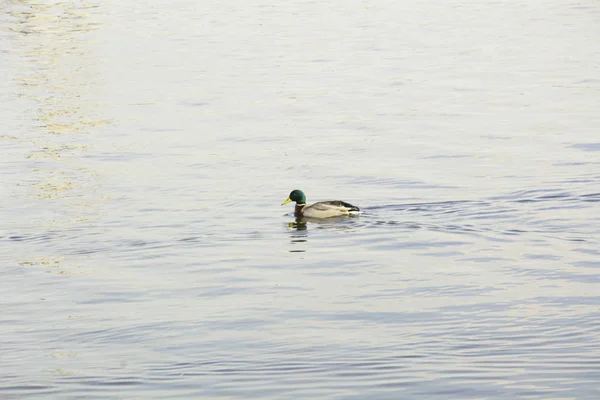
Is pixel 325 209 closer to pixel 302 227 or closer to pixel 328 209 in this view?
pixel 328 209

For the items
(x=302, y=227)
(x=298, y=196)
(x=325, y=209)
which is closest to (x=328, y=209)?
(x=325, y=209)

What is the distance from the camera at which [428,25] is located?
53.1 metres

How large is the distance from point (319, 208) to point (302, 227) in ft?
1.94

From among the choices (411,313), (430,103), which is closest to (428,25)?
(430,103)

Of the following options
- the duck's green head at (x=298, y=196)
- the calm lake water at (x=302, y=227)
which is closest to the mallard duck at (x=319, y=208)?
the duck's green head at (x=298, y=196)

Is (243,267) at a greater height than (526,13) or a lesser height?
lesser

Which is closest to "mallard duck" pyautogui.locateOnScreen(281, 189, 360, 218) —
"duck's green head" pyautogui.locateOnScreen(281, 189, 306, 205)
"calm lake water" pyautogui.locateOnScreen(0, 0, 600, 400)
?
"duck's green head" pyautogui.locateOnScreen(281, 189, 306, 205)

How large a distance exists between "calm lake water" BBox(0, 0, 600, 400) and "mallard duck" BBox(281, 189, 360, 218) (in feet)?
0.84

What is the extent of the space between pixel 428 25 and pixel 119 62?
52.5 feet

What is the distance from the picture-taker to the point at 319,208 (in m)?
19.9

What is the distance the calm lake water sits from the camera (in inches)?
470

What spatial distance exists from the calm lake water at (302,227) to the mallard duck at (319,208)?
0.26 m

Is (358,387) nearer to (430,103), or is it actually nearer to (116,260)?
(116,260)

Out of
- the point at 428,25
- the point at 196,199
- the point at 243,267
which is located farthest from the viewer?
the point at 428,25
